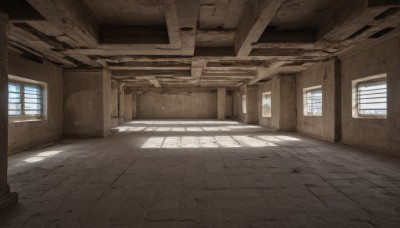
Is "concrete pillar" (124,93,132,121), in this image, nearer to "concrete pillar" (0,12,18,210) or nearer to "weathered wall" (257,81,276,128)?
"weathered wall" (257,81,276,128)

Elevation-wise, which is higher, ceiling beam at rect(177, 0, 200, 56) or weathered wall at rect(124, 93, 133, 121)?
ceiling beam at rect(177, 0, 200, 56)

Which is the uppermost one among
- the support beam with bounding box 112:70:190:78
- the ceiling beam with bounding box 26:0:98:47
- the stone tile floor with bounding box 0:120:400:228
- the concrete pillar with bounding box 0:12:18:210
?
the support beam with bounding box 112:70:190:78

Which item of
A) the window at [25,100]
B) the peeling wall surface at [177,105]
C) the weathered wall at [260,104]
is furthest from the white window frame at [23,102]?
the peeling wall surface at [177,105]

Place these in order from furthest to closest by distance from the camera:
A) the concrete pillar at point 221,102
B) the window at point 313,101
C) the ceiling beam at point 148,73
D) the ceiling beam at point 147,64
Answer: the concrete pillar at point 221,102, the ceiling beam at point 148,73, the window at point 313,101, the ceiling beam at point 147,64

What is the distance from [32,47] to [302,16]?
23.4 feet

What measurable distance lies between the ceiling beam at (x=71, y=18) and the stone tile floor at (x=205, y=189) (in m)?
2.93

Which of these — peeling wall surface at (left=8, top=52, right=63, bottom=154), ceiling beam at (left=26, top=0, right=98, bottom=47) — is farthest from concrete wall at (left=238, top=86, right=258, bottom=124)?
ceiling beam at (left=26, top=0, right=98, bottom=47)

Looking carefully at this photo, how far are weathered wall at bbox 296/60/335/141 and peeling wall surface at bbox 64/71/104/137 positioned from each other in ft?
28.8

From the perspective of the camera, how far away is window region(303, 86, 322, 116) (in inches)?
414

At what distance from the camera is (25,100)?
7.98m

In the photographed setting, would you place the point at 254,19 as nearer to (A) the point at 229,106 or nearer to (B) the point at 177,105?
(A) the point at 229,106

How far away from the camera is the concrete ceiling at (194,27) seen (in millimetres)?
4531

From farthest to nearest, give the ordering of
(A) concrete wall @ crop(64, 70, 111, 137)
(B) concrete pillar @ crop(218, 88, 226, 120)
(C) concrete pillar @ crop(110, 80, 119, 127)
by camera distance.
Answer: (B) concrete pillar @ crop(218, 88, 226, 120) < (C) concrete pillar @ crop(110, 80, 119, 127) < (A) concrete wall @ crop(64, 70, 111, 137)

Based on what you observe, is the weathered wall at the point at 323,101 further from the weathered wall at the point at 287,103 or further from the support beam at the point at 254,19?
the support beam at the point at 254,19
